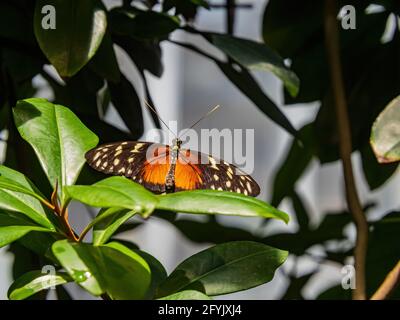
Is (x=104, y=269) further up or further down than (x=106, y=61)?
further down

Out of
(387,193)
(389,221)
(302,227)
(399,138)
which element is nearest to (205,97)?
(387,193)

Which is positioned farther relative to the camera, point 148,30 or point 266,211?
point 148,30

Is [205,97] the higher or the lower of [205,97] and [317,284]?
the higher

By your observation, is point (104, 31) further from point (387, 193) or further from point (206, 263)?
point (387, 193)

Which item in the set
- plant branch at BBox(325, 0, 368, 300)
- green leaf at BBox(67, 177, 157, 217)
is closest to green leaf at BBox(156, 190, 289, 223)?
green leaf at BBox(67, 177, 157, 217)

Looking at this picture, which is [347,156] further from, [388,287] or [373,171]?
[373,171]

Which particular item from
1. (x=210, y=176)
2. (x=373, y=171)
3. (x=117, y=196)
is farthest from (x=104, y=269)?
(x=373, y=171)
